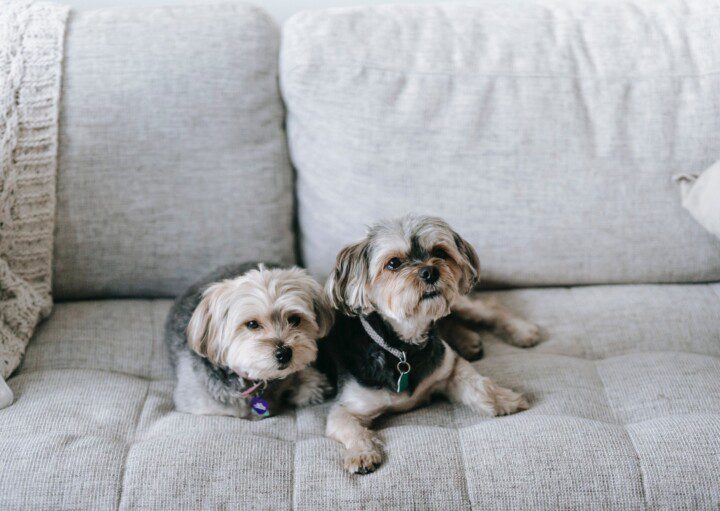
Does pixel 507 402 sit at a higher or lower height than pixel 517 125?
lower

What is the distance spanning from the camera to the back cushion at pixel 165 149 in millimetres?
2062

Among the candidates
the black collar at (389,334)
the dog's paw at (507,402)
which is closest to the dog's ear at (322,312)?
the black collar at (389,334)

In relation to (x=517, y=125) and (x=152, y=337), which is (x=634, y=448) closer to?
(x=517, y=125)

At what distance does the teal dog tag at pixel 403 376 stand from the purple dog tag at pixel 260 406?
347 millimetres

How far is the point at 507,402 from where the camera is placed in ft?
5.56

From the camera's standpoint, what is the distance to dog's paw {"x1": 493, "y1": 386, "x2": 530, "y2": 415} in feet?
5.53

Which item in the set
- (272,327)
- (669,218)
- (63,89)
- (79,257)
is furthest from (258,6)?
(669,218)

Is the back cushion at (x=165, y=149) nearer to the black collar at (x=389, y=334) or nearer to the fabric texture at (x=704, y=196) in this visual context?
the black collar at (x=389, y=334)

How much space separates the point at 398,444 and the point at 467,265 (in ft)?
1.53

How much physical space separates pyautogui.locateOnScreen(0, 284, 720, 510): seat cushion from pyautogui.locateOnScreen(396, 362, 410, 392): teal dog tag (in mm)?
89

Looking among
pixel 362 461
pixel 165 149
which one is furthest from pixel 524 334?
pixel 165 149

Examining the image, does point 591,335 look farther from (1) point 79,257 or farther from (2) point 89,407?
(1) point 79,257

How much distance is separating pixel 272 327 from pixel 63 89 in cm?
102

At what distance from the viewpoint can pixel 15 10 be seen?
2061 mm
